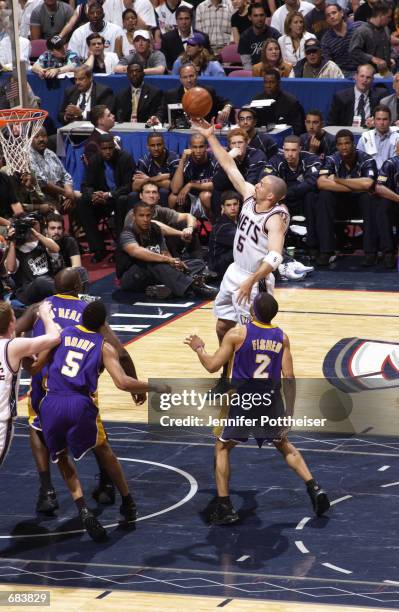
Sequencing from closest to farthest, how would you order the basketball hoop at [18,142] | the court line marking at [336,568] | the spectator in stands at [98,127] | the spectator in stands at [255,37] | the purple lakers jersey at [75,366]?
the court line marking at [336,568]
the purple lakers jersey at [75,366]
the basketball hoop at [18,142]
the spectator in stands at [98,127]
the spectator in stands at [255,37]

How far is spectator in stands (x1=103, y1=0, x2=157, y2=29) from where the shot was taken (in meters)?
21.7

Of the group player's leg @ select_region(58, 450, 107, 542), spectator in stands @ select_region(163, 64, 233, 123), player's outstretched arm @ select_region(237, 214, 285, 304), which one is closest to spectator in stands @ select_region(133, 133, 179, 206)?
spectator in stands @ select_region(163, 64, 233, 123)

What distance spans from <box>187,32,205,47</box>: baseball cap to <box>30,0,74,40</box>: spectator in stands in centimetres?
283

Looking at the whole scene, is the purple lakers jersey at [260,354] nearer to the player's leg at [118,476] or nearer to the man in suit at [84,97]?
the player's leg at [118,476]

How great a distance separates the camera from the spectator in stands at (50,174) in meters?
17.1

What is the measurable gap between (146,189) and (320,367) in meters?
4.06

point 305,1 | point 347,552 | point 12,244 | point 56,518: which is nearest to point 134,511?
point 56,518

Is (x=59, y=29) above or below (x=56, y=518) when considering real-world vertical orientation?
above

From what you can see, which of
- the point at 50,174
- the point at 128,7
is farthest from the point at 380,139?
the point at 128,7

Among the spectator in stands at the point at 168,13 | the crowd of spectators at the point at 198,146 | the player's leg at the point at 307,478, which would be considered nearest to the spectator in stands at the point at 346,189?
the crowd of spectators at the point at 198,146

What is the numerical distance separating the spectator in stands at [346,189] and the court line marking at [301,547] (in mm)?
8527

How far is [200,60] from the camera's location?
776 inches

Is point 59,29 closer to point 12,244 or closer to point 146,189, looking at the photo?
point 146,189

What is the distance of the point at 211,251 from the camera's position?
53.0 feet
